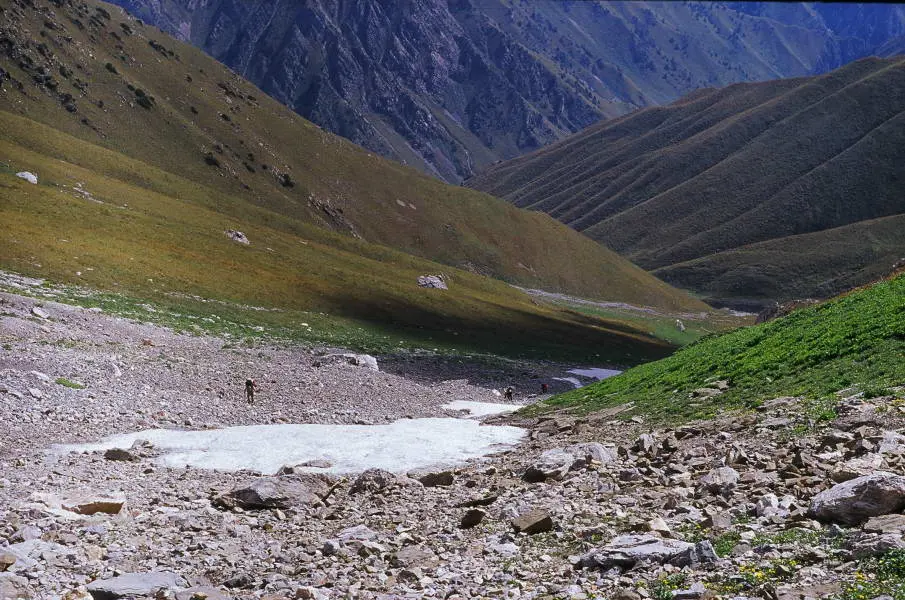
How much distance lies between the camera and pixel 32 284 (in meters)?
51.7

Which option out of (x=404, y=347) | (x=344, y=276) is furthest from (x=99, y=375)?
(x=344, y=276)

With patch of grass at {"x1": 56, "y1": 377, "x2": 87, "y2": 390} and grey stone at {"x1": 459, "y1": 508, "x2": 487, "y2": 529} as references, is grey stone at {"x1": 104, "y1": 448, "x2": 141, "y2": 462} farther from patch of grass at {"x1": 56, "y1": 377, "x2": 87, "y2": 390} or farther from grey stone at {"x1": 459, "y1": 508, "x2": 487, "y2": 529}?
grey stone at {"x1": 459, "y1": 508, "x2": 487, "y2": 529}

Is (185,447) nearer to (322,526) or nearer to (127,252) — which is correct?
(322,526)

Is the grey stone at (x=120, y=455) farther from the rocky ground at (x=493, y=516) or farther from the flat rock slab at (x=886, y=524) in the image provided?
the flat rock slab at (x=886, y=524)

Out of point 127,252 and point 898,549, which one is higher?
point 127,252

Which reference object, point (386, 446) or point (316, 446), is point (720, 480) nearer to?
point (386, 446)

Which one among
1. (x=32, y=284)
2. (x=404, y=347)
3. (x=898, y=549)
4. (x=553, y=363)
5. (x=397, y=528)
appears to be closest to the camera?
(x=898, y=549)

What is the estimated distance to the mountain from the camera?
243 feet

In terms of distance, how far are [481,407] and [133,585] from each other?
35.5 m

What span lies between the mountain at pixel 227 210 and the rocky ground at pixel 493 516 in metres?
44.7

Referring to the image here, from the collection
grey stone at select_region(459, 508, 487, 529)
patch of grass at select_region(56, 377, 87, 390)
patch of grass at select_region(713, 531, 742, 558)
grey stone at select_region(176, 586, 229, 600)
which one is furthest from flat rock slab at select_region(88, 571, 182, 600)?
patch of grass at select_region(56, 377, 87, 390)

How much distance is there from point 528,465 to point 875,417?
8.62m

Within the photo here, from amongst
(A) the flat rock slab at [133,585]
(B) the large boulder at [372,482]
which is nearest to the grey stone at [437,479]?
(B) the large boulder at [372,482]

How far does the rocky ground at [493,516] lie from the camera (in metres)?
11.7
